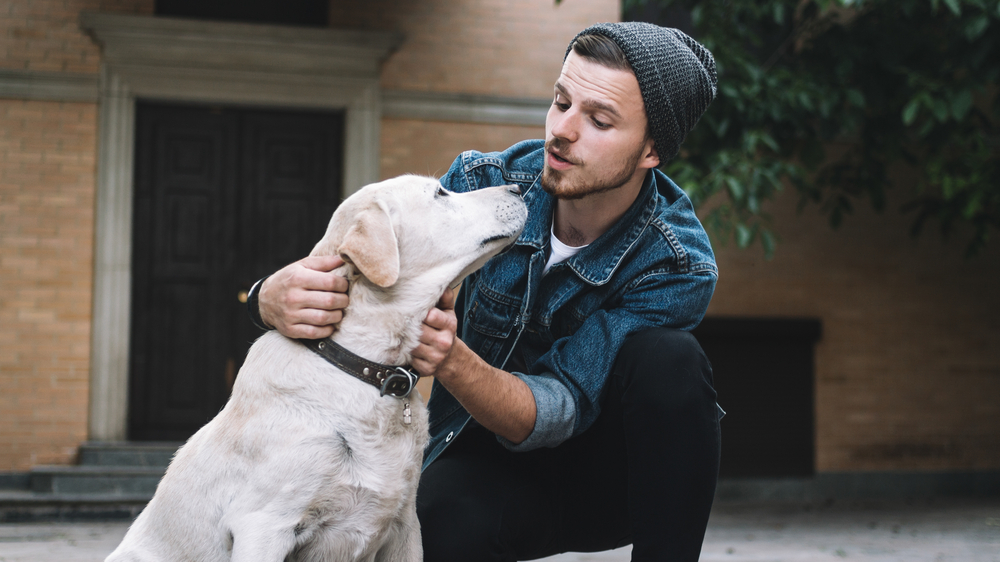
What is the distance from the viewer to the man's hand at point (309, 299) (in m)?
2.06

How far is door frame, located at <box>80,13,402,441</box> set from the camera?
23.0ft

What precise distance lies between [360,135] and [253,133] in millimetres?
990

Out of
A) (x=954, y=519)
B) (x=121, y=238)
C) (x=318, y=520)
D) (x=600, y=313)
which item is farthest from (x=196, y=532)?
(x=954, y=519)

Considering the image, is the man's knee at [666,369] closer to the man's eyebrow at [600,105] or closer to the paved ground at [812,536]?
the man's eyebrow at [600,105]

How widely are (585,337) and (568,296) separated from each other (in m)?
0.18

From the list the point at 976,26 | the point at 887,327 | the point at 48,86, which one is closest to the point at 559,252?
the point at 976,26

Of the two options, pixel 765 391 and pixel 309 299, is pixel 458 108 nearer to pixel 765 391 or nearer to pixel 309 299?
pixel 765 391

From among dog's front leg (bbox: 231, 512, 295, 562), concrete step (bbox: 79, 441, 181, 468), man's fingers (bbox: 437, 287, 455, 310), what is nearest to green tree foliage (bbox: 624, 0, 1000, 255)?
man's fingers (bbox: 437, 287, 455, 310)

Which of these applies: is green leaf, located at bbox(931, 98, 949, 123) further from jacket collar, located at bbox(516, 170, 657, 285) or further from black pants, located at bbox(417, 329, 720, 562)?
black pants, located at bbox(417, 329, 720, 562)

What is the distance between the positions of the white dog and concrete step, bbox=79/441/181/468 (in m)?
4.96

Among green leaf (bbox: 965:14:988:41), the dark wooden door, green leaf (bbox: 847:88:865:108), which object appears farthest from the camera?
the dark wooden door

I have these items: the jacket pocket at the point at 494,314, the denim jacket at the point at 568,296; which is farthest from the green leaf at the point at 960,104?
the jacket pocket at the point at 494,314

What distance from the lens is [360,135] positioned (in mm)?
7484

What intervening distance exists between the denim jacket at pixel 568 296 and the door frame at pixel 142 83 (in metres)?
4.98
